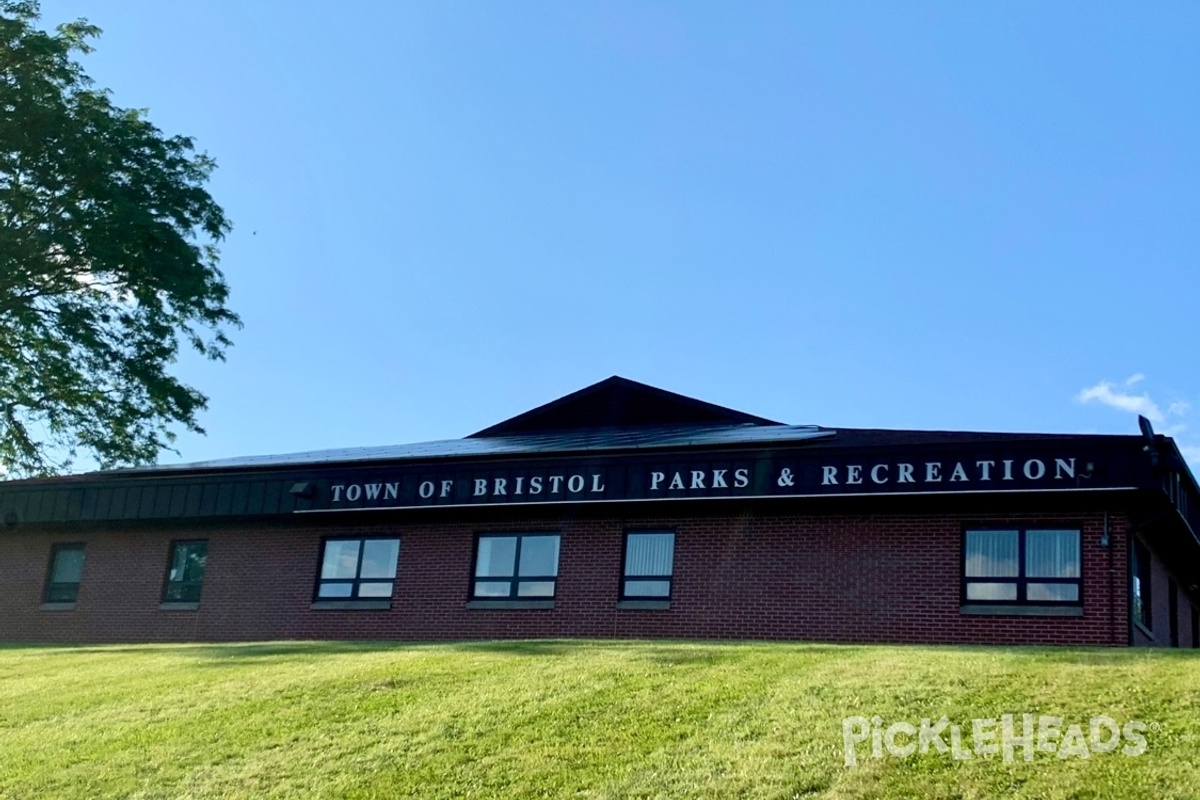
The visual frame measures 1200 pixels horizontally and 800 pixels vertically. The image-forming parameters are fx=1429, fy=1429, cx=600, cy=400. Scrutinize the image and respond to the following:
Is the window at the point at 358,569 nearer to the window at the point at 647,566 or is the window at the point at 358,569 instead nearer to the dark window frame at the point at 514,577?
the dark window frame at the point at 514,577

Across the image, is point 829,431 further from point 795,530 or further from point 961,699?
point 961,699

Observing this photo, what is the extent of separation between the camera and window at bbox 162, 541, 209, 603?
94.9 ft

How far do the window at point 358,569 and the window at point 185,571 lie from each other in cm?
296

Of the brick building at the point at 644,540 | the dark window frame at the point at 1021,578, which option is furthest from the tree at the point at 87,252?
the dark window frame at the point at 1021,578

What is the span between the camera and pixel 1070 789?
10969 millimetres

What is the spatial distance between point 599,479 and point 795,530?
3528mm

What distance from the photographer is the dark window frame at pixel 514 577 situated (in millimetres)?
25562

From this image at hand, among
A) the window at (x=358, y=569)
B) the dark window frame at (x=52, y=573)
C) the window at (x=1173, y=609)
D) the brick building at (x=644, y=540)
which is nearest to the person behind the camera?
the brick building at (x=644, y=540)

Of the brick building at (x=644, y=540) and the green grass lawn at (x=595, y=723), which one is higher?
the brick building at (x=644, y=540)

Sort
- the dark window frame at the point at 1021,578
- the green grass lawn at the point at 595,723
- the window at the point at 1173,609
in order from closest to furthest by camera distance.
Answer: the green grass lawn at the point at 595,723 < the dark window frame at the point at 1021,578 < the window at the point at 1173,609

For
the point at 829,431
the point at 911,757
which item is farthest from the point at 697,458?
the point at 911,757

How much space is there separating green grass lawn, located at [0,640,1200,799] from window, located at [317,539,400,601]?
7.71 metres

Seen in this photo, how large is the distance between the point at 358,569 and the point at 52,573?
7.89 m

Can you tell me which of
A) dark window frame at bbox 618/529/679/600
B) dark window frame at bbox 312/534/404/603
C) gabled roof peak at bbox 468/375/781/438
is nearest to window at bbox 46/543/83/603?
dark window frame at bbox 312/534/404/603
